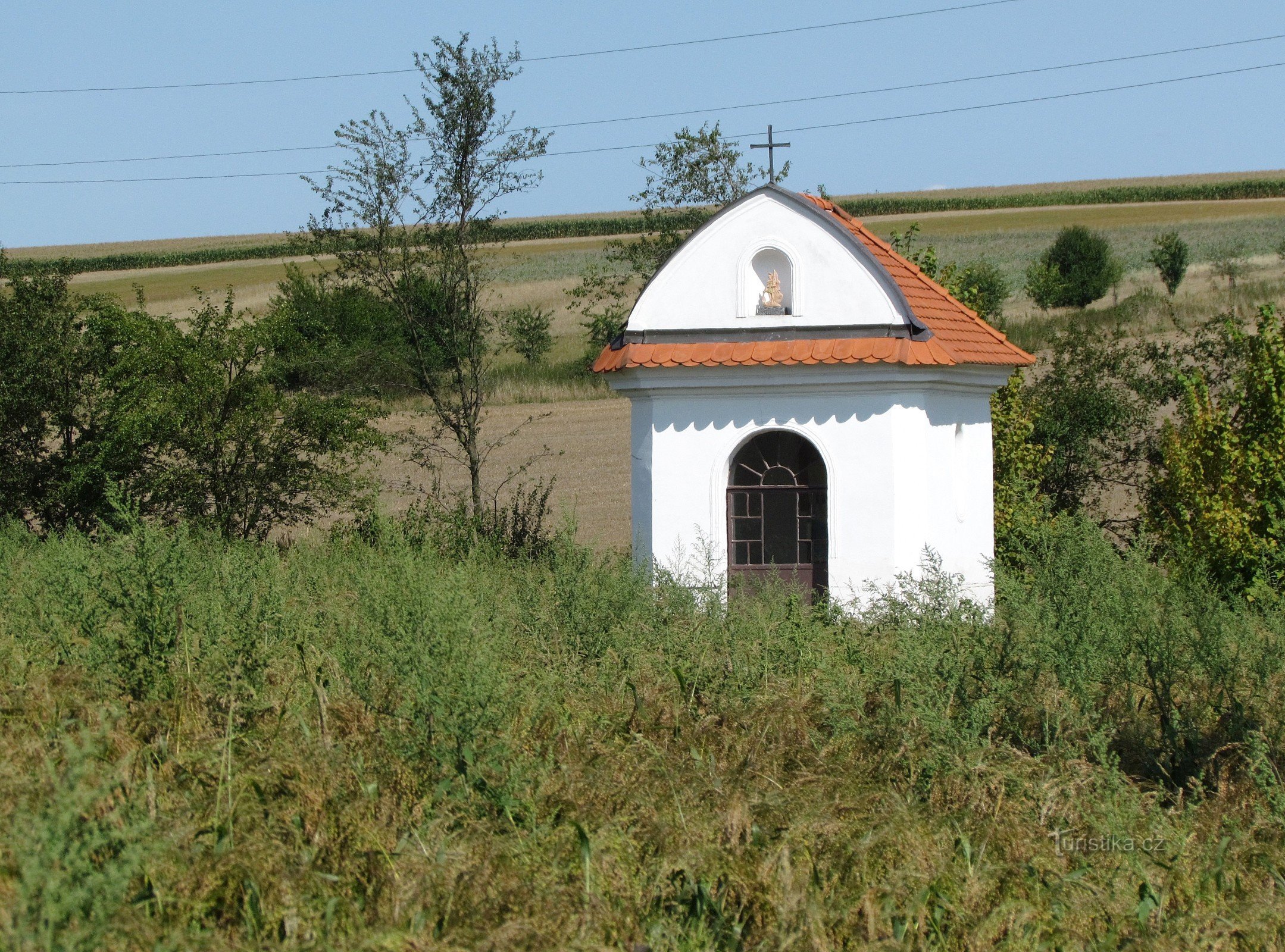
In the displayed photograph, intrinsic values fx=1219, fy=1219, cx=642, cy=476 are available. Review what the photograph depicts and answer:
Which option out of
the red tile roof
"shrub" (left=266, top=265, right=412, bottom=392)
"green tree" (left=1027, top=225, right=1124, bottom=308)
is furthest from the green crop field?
"green tree" (left=1027, top=225, right=1124, bottom=308)

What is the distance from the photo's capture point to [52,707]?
6.68 meters

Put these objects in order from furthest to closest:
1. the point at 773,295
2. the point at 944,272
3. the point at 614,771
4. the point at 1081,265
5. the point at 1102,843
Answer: the point at 1081,265
the point at 944,272
the point at 773,295
the point at 614,771
the point at 1102,843

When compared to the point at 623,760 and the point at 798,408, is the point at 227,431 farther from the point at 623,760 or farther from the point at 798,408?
the point at 623,760

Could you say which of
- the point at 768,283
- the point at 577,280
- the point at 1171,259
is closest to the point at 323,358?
the point at 768,283

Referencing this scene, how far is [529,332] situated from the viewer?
832 inches

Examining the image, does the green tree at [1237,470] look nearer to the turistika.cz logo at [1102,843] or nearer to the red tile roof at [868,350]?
the red tile roof at [868,350]

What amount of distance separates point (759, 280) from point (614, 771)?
6.72m

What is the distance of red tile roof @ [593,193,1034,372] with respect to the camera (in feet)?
36.4

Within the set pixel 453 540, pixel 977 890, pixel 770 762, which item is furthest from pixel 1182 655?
pixel 453 540

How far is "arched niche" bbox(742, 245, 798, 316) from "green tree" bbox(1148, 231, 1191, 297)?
3868 cm

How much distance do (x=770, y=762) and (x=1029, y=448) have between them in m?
11.4

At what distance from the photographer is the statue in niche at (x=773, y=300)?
1169 cm

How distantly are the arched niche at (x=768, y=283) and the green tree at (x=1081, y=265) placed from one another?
1399 inches

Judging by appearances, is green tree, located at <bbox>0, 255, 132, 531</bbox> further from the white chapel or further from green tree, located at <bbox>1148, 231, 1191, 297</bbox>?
green tree, located at <bbox>1148, 231, 1191, 297</bbox>
